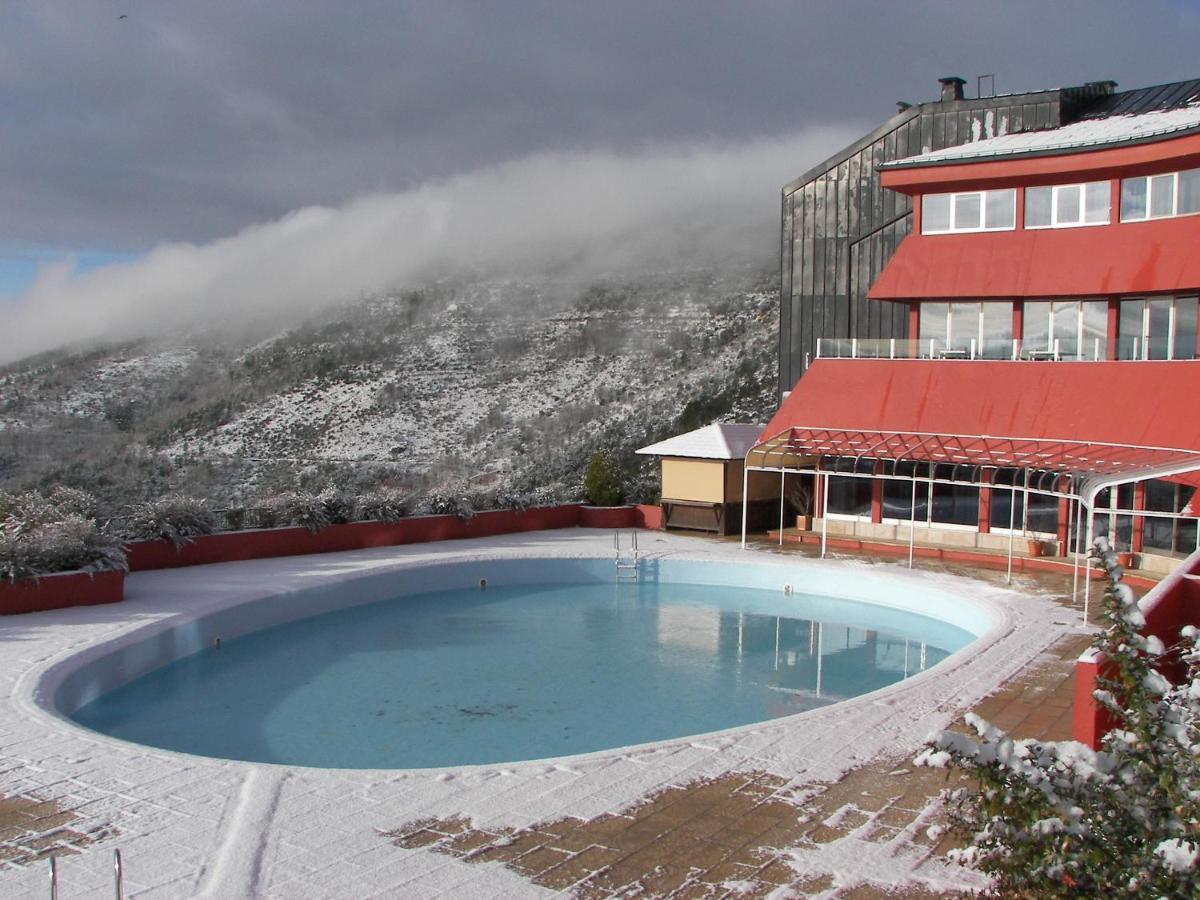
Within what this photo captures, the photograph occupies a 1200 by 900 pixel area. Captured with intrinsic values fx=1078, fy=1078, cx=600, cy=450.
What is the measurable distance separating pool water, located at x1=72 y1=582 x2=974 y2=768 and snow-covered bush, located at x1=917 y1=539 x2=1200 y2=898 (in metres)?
6.79

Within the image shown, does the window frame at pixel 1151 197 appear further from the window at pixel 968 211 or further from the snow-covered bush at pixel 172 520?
the snow-covered bush at pixel 172 520

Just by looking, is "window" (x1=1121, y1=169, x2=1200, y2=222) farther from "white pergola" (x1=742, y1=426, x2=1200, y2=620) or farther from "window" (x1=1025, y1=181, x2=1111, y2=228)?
"white pergola" (x1=742, y1=426, x2=1200, y2=620)

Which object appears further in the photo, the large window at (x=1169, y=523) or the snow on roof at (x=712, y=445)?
the snow on roof at (x=712, y=445)

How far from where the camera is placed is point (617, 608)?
18.5 metres

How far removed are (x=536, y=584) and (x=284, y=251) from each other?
7042 cm

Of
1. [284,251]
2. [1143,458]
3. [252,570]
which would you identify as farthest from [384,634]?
[284,251]

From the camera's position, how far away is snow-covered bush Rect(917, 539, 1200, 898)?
13.9 feet

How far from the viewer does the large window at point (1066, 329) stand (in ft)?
67.0

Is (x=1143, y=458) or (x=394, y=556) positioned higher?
(x=1143, y=458)

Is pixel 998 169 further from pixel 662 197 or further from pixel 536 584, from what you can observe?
pixel 662 197

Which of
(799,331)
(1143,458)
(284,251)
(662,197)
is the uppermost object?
(662,197)

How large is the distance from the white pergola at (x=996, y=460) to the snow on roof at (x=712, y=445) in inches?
19.7

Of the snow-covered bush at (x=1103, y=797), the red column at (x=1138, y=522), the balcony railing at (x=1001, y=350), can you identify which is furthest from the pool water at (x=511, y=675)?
the snow-covered bush at (x=1103, y=797)

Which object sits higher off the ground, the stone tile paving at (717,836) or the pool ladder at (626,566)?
the stone tile paving at (717,836)
